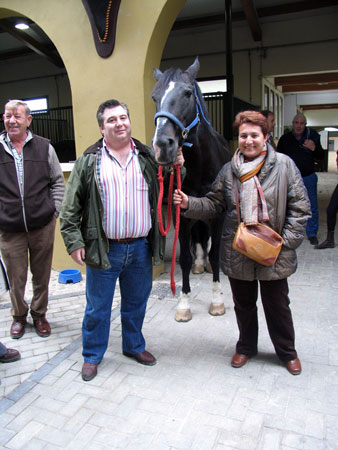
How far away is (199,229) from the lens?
16.7 feet

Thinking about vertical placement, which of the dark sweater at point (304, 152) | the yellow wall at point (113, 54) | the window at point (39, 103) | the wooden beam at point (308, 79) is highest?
the wooden beam at point (308, 79)

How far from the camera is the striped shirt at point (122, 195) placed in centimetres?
250

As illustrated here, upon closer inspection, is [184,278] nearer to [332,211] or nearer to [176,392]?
[176,392]

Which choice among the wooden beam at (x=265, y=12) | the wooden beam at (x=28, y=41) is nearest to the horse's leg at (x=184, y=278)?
the wooden beam at (x=28, y=41)

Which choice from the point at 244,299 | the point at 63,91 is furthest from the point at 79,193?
the point at 63,91

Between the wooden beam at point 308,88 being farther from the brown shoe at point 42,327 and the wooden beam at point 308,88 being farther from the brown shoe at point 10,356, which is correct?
the brown shoe at point 10,356

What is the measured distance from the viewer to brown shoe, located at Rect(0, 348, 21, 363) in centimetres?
297

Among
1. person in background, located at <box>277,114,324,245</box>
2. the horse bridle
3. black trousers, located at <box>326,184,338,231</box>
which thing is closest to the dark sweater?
person in background, located at <box>277,114,324,245</box>

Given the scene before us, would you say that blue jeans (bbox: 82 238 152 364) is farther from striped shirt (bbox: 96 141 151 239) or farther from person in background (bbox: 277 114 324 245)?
person in background (bbox: 277 114 324 245)

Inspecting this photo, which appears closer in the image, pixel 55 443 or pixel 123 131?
pixel 55 443

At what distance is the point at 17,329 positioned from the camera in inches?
134

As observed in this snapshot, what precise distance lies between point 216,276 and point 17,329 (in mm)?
1863

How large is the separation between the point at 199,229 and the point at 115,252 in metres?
2.58

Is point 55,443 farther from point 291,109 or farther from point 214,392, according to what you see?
point 291,109
